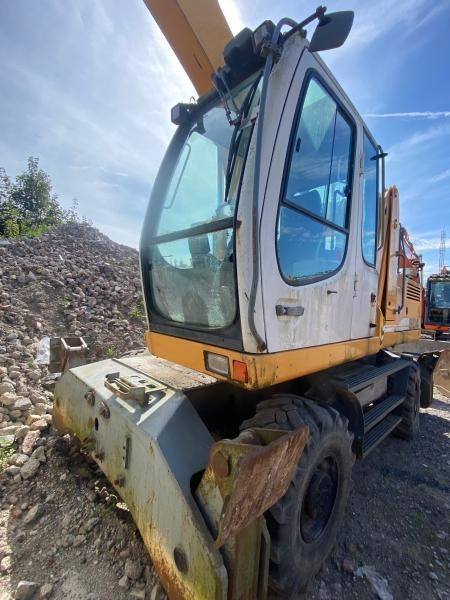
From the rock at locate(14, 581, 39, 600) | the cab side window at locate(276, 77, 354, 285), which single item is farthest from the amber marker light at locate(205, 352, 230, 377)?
the rock at locate(14, 581, 39, 600)

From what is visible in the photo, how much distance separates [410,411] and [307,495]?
8.15 ft

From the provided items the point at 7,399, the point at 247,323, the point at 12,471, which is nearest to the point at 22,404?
the point at 7,399

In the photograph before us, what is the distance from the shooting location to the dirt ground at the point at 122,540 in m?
1.82

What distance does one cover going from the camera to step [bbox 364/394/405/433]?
2.80 m

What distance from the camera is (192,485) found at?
1598 millimetres

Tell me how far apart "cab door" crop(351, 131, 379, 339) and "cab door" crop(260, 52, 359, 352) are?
0.41 ft

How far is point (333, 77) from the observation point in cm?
210

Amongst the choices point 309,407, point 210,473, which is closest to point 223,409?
point 309,407

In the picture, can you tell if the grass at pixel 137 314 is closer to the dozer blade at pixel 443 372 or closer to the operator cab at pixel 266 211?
the operator cab at pixel 266 211

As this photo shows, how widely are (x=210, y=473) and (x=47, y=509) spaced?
1.67 metres

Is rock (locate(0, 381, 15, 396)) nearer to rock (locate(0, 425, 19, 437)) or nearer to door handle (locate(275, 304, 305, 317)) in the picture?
rock (locate(0, 425, 19, 437))

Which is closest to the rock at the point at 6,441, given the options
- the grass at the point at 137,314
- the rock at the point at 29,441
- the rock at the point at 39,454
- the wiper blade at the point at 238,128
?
the rock at the point at 29,441

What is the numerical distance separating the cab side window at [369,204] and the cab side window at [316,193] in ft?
1.09

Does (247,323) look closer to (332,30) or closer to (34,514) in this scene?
(332,30)
